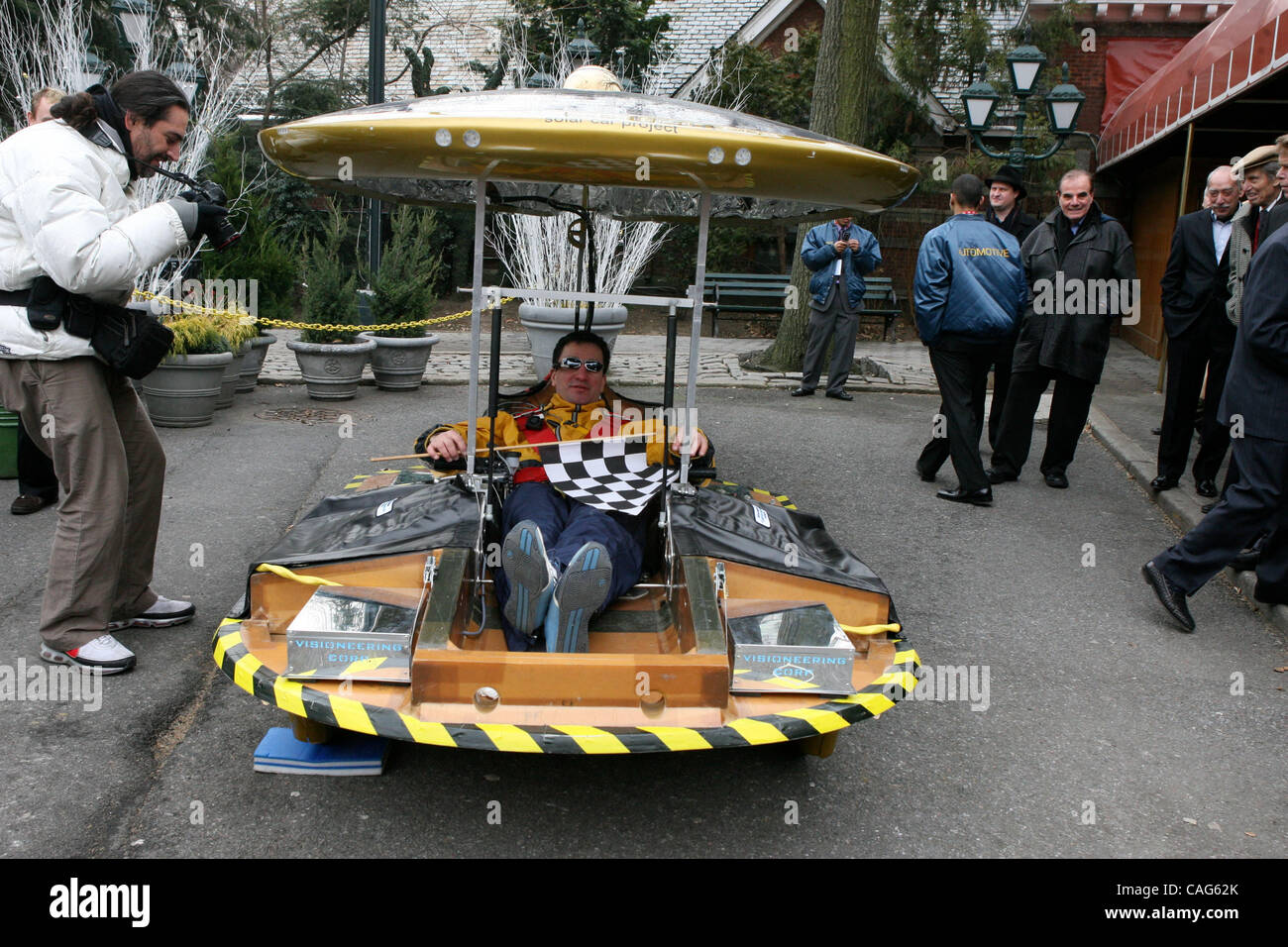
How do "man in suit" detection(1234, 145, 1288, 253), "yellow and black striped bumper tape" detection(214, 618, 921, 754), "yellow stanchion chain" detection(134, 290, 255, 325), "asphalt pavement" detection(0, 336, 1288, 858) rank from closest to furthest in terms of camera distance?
"yellow and black striped bumper tape" detection(214, 618, 921, 754)
"asphalt pavement" detection(0, 336, 1288, 858)
"man in suit" detection(1234, 145, 1288, 253)
"yellow stanchion chain" detection(134, 290, 255, 325)

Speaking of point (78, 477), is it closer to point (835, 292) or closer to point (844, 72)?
point (835, 292)

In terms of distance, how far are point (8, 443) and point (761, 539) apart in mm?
4961

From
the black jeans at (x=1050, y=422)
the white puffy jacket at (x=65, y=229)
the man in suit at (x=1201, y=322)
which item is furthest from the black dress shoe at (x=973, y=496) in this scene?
the white puffy jacket at (x=65, y=229)

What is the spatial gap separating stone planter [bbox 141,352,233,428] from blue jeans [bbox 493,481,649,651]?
511 cm

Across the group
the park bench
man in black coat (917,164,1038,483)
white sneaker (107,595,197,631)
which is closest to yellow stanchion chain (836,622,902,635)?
white sneaker (107,595,197,631)

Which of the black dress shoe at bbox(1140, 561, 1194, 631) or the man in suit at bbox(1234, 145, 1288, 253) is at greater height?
the man in suit at bbox(1234, 145, 1288, 253)

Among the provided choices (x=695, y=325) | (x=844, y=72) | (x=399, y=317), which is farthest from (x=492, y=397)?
(x=844, y=72)

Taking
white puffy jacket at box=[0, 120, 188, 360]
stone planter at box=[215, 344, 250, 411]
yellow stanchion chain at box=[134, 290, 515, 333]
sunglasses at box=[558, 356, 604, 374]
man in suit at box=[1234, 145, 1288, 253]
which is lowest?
stone planter at box=[215, 344, 250, 411]

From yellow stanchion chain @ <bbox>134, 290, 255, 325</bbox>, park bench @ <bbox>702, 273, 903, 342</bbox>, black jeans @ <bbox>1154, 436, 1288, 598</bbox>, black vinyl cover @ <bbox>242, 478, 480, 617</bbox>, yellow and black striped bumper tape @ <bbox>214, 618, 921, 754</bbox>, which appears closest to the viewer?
yellow and black striped bumper tape @ <bbox>214, 618, 921, 754</bbox>

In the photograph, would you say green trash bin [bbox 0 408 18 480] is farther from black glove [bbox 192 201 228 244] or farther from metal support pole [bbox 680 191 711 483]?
metal support pole [bbox 680 191 711 483]

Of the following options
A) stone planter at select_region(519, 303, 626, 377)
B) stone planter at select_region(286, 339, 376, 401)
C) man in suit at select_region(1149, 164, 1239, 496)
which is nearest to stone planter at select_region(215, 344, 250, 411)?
stone planter at select_region(286, 339, 376, 401)

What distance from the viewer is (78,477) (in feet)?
12.8

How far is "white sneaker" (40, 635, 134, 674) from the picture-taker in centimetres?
402

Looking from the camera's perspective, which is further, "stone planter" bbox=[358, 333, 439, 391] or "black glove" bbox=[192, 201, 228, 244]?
"stone planter" bbox=[358, 333, 439, 391]
